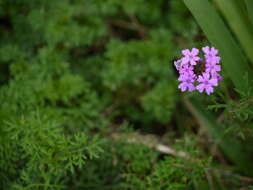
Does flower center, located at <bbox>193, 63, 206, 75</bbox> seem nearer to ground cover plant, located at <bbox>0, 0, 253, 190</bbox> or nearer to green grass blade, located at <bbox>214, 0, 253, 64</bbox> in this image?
ground cover plant, located at <bbox>0, 0, 253, 190</bbox>

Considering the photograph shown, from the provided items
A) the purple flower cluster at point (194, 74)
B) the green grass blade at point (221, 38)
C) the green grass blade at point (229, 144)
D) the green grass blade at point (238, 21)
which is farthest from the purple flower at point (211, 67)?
the green grass blade at point (229, 144)

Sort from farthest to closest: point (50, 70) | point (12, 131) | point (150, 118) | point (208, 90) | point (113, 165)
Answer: point (150, 118) < point (50, 70) < point (113, 165) < point (12, 131) < point (208, 90)

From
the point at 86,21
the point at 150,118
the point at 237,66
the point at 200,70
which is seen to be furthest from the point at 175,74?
the point at 200,70

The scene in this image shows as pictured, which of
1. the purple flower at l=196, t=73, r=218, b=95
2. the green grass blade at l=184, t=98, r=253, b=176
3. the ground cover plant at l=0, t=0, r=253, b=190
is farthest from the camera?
the green grass blade at l=184, t=98, r=253, b=176

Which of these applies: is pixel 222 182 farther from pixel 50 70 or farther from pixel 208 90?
pixel 50 70

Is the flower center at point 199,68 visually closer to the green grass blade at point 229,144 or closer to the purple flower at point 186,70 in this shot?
the purple flower at point 186,70

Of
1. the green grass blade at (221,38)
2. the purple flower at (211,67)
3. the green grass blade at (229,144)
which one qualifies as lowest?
the green grass blade at (229,144)

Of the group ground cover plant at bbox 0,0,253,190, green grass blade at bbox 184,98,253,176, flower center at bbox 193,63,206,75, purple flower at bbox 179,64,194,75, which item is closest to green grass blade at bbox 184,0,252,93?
ground cover plant at bbox 0,0,253,190
